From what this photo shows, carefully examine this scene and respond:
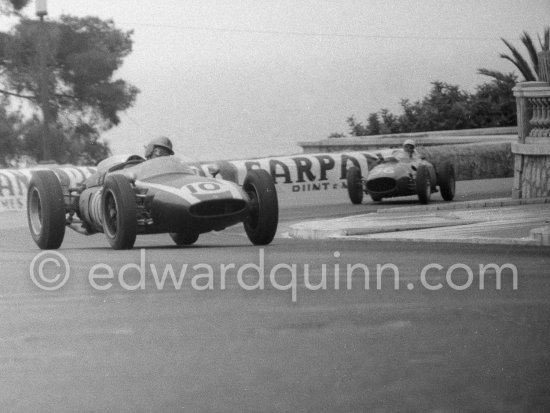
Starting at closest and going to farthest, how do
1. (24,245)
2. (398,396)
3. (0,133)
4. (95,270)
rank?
(398,396)
(95,270)
(24,245)
(0,133)

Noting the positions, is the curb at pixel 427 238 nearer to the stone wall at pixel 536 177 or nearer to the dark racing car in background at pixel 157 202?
the stone wall at pixel 536 177

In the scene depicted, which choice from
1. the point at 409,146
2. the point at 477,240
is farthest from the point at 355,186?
the point at 477,240

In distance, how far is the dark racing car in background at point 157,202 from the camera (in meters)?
14.7

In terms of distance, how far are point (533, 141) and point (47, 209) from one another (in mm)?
10276

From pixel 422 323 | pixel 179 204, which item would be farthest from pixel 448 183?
pixel 422 323

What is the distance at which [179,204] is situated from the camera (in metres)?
14.7

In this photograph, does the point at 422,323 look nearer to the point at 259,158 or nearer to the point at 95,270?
the point at 95,270

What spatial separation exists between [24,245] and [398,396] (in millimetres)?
11133

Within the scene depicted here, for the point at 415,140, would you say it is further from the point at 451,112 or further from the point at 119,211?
the point at 119,211

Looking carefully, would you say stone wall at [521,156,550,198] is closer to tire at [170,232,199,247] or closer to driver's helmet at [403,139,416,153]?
driver's helmet at [403,139,416,153]

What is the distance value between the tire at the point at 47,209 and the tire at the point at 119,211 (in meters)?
0.84

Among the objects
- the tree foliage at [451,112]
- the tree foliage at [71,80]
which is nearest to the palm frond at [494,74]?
the tree foliage at [451,112]

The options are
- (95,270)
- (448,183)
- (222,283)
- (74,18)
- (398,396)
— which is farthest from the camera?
(74,18)

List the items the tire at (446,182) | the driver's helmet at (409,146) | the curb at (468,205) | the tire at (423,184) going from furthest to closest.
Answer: the driver's helmet at (409,146) < the tire at (446,182) < the tire at (423,184) < the curb at (468,205)
